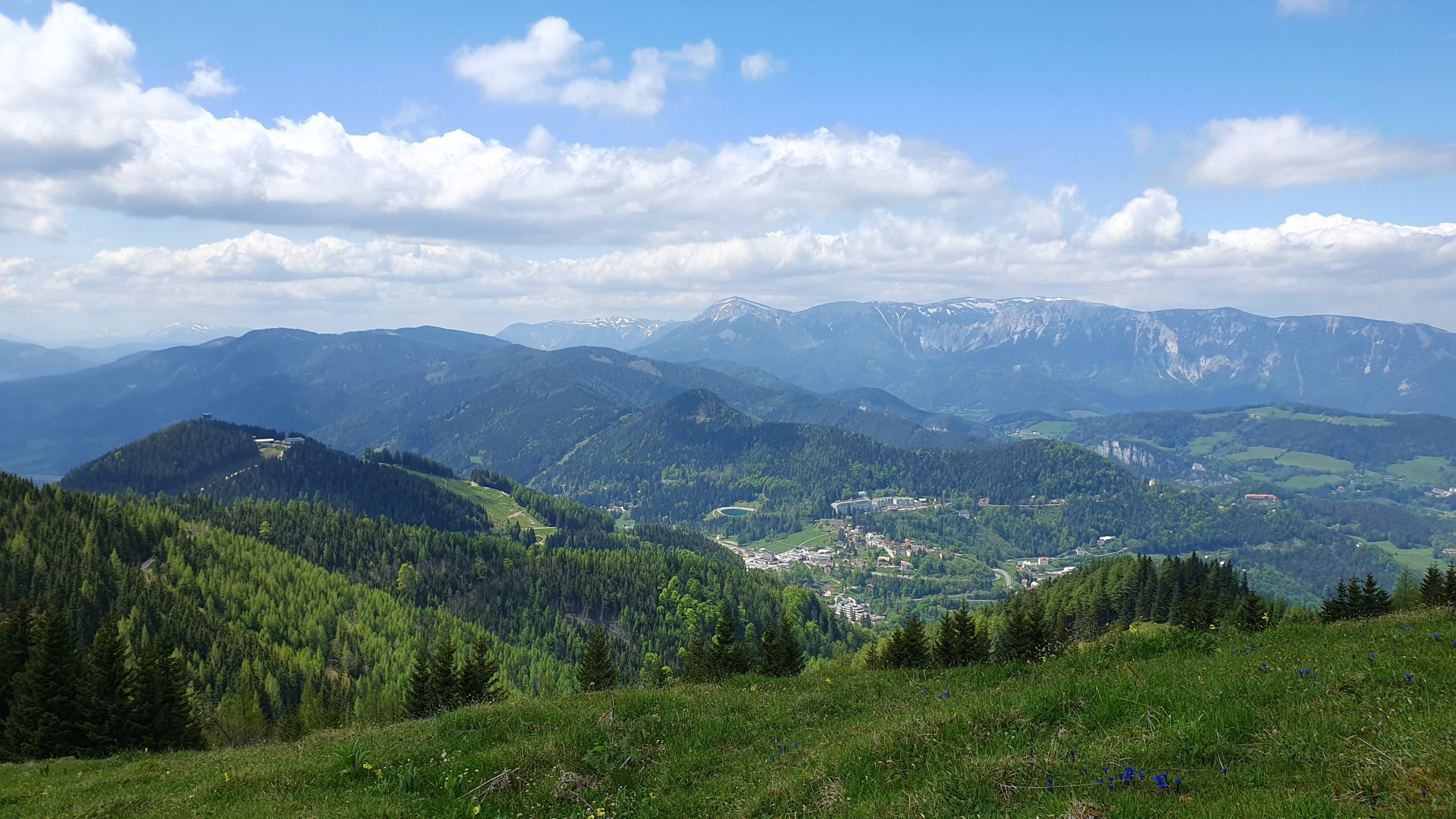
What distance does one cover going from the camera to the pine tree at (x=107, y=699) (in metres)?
36.4

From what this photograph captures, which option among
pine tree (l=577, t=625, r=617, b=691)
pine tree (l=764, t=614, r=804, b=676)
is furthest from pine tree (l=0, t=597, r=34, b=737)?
pine tree (l=764, t=614, r=804, b=676)

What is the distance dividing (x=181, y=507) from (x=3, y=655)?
502ft

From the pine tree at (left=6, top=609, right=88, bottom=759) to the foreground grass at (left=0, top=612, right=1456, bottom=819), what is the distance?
1480cm

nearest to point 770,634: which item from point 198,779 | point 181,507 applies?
point 198,779

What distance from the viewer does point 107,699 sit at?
37.4 meters

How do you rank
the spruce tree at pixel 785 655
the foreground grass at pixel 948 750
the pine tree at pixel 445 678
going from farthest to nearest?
1. the spruce tree at pixel 785 655
2. the pine tree at pixel 445 678
3. the foreground grass at pixel 948 750

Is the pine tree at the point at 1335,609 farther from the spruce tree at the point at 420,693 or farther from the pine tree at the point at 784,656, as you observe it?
the spruce tree at the point at 420,693

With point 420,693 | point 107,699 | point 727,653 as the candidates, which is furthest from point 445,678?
point 727,653

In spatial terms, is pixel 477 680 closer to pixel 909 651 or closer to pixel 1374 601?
pixel 909 651

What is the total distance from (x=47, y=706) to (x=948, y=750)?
4620 cm

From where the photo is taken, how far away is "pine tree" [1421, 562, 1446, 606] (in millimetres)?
30186

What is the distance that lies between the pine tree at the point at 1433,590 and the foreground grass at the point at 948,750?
11.1m

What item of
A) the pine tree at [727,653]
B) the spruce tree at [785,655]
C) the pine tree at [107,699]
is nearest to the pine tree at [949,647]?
the spruce tree at [785,655]

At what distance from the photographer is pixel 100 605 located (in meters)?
105
